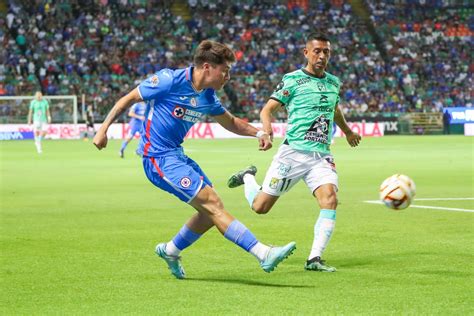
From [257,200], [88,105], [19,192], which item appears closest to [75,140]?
[88,105]

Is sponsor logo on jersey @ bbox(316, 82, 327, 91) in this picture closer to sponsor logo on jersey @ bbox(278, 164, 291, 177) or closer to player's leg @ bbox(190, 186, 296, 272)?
sponsor logo on jersey @ bbox(278, 164, 291, 177)

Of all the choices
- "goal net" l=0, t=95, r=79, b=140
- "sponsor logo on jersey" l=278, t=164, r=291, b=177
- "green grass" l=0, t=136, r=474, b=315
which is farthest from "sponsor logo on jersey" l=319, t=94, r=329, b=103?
"goal net" l=0, t=95, r=79, b=140

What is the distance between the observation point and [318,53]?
10.2 m

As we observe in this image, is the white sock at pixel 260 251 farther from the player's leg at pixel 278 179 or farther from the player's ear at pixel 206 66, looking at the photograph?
the player's leg at pixel 278 179

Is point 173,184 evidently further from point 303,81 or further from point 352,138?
point 352,138

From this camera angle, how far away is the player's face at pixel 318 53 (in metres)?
10.1

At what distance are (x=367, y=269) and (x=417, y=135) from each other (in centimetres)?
4655

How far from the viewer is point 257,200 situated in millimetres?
10625

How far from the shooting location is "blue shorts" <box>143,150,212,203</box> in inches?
345

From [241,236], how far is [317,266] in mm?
1146

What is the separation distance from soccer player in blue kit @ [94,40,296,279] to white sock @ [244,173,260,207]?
1.89 meters

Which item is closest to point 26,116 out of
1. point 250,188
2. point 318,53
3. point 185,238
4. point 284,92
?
point 250,188

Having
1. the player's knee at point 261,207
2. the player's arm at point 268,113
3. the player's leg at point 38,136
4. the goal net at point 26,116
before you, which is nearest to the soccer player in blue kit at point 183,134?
the player's arm at point 268,113

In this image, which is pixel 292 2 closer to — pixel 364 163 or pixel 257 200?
pixel 364 163
